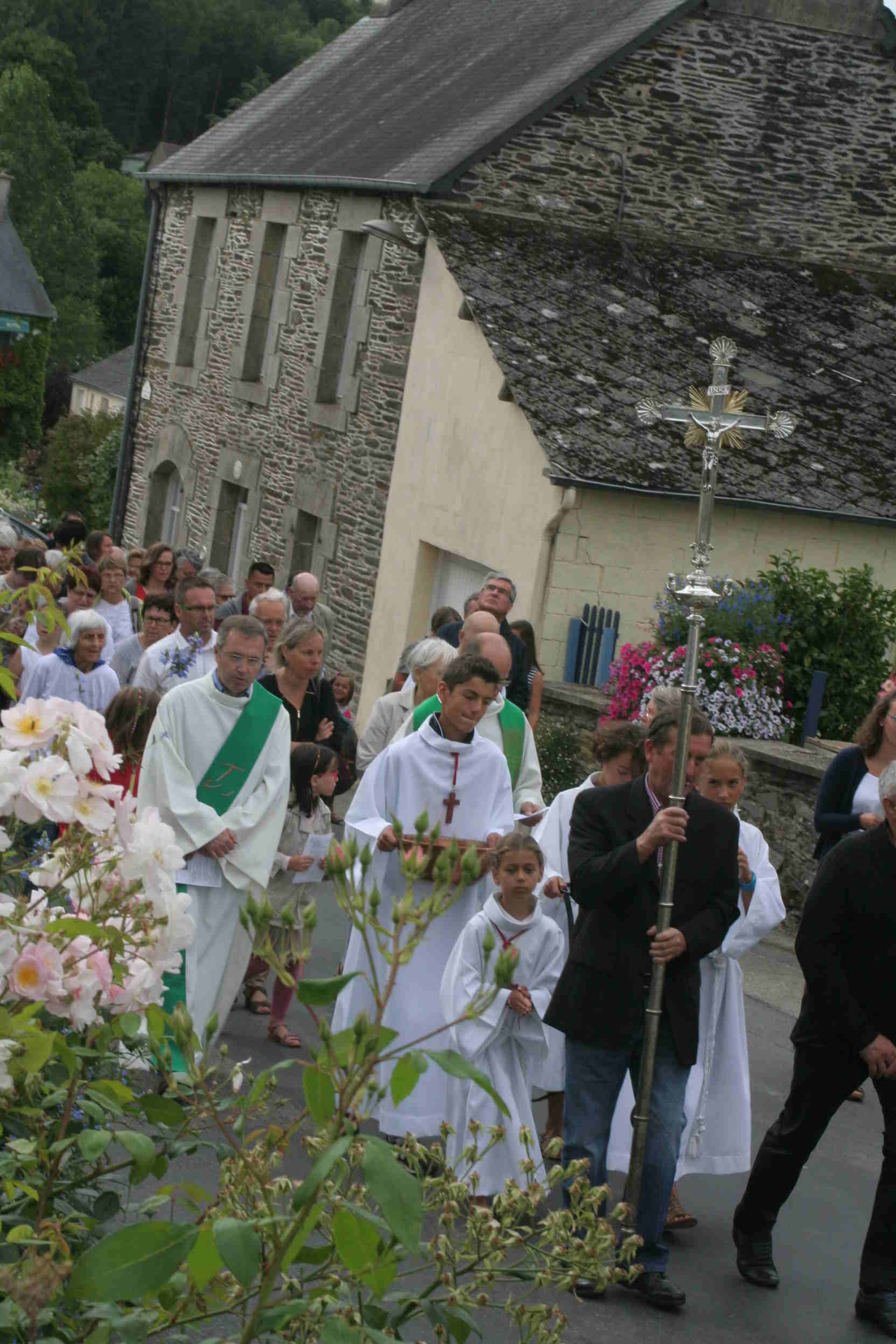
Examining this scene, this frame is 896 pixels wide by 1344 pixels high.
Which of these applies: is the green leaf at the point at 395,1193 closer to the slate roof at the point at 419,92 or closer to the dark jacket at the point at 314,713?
the dark jacket at the point at 314,713

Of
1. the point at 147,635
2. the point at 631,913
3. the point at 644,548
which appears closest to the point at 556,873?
the point at 631,913

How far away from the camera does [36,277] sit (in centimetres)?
5094

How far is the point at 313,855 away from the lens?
8375 millimetres

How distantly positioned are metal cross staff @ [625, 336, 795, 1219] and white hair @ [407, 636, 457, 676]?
1.95 m

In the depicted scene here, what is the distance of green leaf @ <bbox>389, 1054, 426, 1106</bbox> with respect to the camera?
197cm

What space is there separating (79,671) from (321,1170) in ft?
25.6

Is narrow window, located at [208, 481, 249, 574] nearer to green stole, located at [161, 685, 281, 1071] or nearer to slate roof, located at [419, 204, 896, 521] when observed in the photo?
slate roof, located at [419, 204, 896, 521]

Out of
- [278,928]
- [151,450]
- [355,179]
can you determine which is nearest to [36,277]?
[151,450]

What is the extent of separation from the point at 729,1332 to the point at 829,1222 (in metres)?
1.43

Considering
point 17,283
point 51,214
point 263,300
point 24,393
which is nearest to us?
point 263,300

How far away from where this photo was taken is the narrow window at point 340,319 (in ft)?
69.8

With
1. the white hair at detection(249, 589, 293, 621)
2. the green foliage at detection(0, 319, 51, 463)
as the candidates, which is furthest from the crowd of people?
the green foliage at detection(0, 319, 51, 463)

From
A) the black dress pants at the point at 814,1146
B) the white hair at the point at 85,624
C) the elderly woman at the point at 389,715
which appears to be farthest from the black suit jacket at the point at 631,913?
the white hair at the point at 85,624

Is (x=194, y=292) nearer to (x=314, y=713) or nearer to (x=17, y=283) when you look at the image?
(x=314, y=713)
